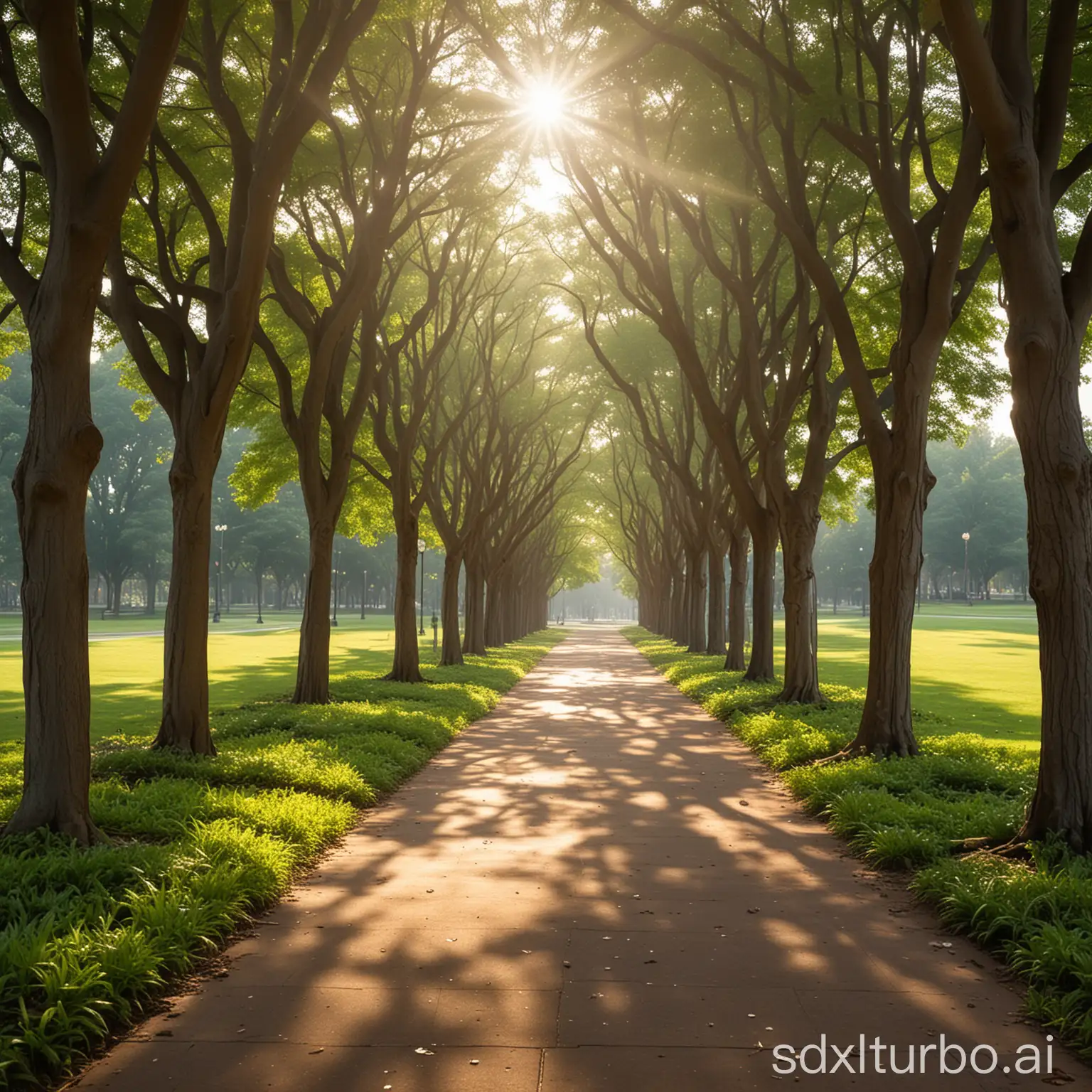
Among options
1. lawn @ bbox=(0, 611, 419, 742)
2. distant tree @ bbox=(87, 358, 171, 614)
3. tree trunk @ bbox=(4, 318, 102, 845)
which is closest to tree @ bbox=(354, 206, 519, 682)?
lawn @ bbox=(0, 611, 419, 742)

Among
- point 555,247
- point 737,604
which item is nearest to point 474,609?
point 737,604

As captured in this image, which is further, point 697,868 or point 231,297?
point 231,297

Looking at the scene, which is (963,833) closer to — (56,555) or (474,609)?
(56,555)

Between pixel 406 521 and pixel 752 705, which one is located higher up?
pixel 406 521

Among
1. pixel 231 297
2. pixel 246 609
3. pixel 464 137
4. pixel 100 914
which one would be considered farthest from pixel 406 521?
pixel 246 609

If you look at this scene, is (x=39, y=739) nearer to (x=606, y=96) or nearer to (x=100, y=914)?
(x=100, y=914)

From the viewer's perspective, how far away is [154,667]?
26906 millimetres

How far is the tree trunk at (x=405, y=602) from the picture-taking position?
2080 centimetres

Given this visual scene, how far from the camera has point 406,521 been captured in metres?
21.3

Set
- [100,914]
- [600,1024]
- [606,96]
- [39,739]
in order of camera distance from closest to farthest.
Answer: [600,1024] < [100,914] < [39,739] < [606,96]

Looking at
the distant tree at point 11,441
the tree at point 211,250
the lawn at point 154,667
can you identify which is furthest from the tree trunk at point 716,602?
the distant tree at point 11,441

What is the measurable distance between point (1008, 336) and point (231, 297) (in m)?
6.71

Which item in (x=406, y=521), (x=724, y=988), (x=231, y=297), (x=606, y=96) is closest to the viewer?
(x=724, y=988)

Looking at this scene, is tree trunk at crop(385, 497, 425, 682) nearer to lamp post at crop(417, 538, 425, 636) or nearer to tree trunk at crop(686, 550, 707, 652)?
lamp post at crop(417, 538, 425, 636)
